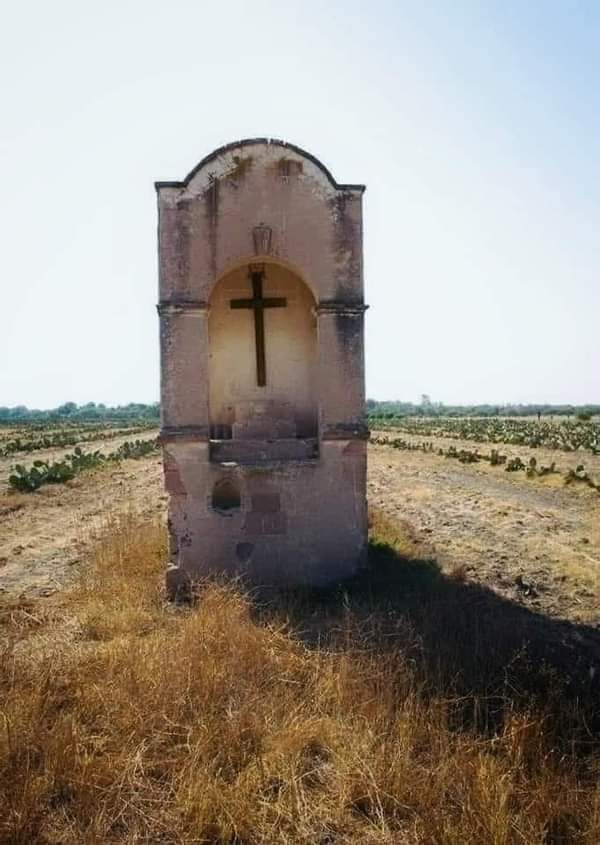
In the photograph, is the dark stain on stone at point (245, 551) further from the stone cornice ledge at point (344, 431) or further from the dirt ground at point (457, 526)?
the dirt ground at point (457, 526)

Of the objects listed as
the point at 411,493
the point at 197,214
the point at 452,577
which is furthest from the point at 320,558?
the point at 411,493

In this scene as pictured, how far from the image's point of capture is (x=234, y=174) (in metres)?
7.68

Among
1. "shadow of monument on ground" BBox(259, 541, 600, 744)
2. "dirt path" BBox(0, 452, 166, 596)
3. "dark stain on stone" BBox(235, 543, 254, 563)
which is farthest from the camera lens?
"dirt path" BBox(0, 452, 166, 596)

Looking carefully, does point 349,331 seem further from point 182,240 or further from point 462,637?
point 462,637

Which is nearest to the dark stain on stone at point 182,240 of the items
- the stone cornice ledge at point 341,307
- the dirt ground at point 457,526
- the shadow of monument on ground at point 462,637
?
the stone cornice ledge at point 341,307

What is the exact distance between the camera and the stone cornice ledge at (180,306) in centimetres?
746

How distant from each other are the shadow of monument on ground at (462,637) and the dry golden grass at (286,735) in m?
0.03

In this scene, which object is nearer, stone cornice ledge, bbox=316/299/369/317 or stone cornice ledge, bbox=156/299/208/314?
stone cornice ledge, bbox=156/299/208/314

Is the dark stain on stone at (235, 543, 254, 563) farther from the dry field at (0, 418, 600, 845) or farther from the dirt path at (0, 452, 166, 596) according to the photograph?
the dirt path at (0, 452, 166, 596)

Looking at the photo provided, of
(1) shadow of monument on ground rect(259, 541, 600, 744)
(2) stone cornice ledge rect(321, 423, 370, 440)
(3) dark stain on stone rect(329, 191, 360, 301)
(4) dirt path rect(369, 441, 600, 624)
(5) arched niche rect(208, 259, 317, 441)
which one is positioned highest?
(3) dark stain on stone rect(329, 191, 360, 301)

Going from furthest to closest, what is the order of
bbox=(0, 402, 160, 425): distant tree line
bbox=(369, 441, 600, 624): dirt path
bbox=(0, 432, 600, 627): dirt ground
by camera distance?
bbox=(0, 402, 160, 425): distant tree line, bbox=(0, 432, 600, 627): dirt ground, bbox=(369, 441, 600, 624): dirt path

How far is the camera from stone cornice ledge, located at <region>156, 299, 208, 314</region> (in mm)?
7457

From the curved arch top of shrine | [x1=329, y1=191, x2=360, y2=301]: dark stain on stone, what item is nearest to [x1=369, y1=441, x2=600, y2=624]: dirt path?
[x1=329, y1=191, x2=360, y2=301]: dark stain on stone

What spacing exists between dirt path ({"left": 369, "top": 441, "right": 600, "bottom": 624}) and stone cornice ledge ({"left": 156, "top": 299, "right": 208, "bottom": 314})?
15.4 feet
